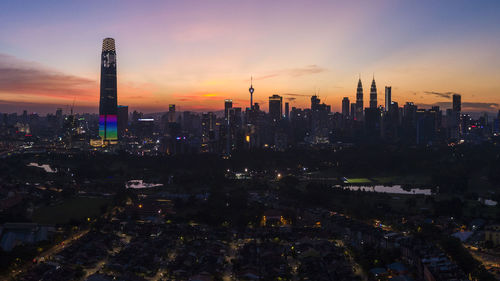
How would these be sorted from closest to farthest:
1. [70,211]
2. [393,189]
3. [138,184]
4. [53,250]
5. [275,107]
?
[53,250]
[70,211]
[393,189]
[138,184]
[275,107]

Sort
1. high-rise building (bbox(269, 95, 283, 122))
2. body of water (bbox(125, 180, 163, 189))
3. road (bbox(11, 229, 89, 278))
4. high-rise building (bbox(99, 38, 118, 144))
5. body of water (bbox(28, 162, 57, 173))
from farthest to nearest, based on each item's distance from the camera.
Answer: high-rise building (bbox(269, 95, 283, 122)) → high-rise building (bbox(99, 38, 118, 144)) → body of water (bbox(28, 162, 57, 173)) → body of water (bbox(125, 180, 163, 189)) → road (bbox(11, 229, 89, 278))

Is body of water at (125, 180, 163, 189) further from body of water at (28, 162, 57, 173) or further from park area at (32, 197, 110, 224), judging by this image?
body of water at (28, 162, 57, 173)

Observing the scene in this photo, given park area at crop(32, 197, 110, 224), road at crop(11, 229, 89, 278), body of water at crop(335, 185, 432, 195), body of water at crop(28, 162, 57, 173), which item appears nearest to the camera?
road at crop(11, 229, 89, 278)

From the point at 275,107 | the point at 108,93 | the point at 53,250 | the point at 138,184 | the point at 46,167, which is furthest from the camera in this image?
the point at 275,107

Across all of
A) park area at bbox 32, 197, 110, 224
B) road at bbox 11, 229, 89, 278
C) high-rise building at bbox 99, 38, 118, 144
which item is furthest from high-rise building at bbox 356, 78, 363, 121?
road at bbox 11, 229, 89, 278

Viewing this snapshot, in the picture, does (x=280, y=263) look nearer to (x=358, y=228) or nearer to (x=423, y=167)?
(x=358, y=228)

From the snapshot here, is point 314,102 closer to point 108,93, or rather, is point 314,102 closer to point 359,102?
point 359,102

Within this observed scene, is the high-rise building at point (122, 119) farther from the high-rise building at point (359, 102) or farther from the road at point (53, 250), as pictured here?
the road at point (53, 250)

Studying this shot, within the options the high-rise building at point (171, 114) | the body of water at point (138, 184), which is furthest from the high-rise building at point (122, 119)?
the body of water at point (138, 184)

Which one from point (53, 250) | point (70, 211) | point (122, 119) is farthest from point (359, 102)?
point (53, 250)

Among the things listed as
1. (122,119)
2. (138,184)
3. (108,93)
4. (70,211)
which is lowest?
(138,184)
